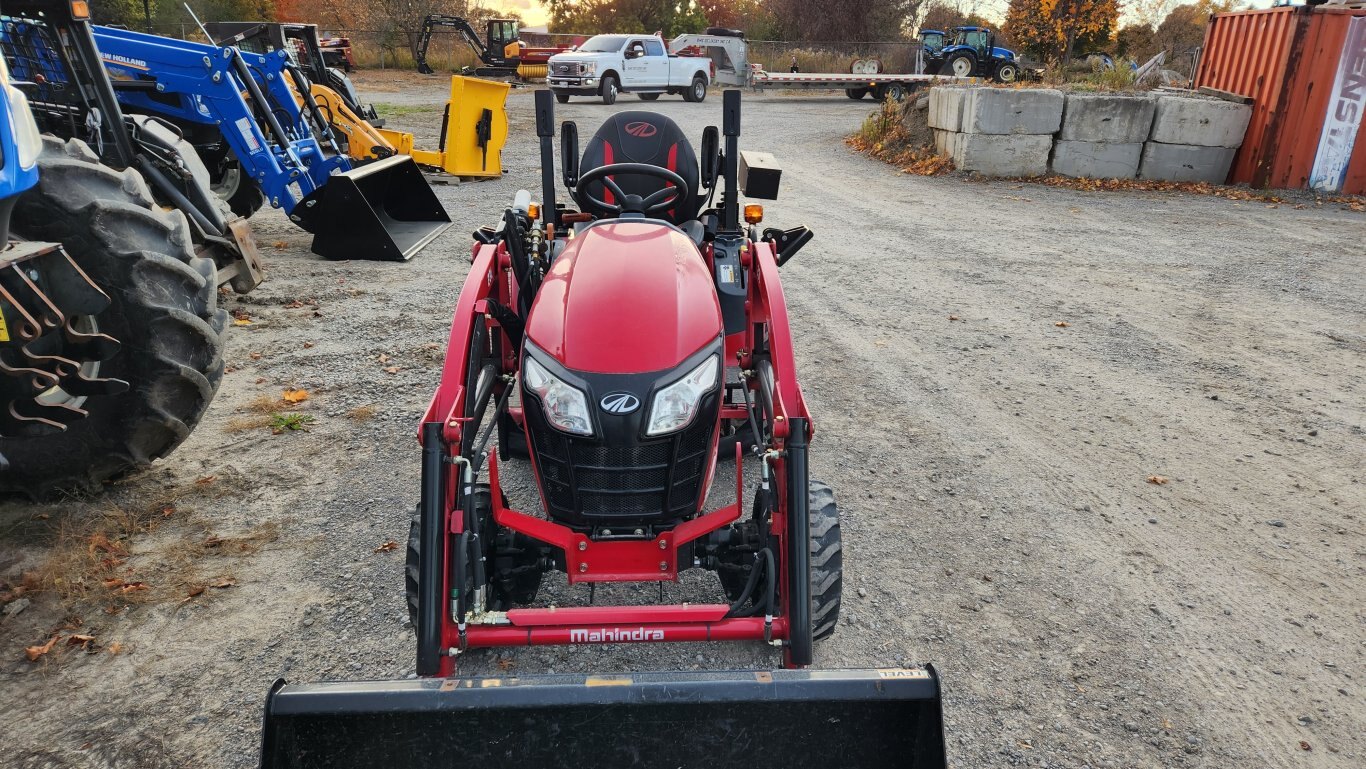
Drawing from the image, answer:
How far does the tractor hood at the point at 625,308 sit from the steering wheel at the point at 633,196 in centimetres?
53

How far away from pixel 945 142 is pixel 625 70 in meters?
14.1

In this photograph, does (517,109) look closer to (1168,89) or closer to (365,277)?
(1168,89)

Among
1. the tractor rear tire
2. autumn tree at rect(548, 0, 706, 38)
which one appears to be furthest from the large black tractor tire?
autumn tree at rect(548, 0, 706, 38)

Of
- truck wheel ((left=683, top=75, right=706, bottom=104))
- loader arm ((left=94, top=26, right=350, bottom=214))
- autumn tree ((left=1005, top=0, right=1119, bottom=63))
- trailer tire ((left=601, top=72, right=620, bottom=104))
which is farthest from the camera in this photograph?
truck wheel ((left=683, top=75, right=706, bottom=104))

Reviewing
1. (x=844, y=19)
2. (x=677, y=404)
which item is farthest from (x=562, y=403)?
(x=844, y=19)

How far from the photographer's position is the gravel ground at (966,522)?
109 inches

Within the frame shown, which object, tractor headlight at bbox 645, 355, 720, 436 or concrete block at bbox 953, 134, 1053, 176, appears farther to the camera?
concrete block at bbox 953, 134, 1053, 176

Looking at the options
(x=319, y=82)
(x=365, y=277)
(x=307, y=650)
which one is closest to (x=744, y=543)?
(x=307, y=650)

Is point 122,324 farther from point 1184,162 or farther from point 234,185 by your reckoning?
point 1184,162

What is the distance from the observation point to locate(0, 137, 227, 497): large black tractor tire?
3.47 metres

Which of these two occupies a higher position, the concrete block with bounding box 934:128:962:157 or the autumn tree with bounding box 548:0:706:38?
the autumn tree with bounding box 548:0:706:38

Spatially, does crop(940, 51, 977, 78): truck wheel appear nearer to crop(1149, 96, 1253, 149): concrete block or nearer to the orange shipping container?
the orange shipping container

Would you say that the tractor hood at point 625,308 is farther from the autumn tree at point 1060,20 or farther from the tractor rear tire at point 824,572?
the autumn tree at point 1060,20

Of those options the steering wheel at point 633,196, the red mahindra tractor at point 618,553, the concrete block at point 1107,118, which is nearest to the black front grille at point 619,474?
the red mahindra tractor at point 618,553
